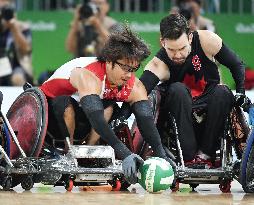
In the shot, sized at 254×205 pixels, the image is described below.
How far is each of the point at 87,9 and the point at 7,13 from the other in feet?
3.82

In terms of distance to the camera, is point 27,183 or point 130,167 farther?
point 27,183

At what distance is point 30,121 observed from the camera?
1073 cm

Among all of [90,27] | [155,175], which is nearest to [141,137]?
[155,175]

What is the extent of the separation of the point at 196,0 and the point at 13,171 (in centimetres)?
656

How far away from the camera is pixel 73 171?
33.9 ft

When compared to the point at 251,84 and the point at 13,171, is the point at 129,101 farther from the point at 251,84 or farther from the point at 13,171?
the point at 251,84

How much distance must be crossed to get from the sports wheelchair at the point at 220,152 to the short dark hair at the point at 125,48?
723mm

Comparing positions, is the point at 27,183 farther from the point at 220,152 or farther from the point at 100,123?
the point at 220,152

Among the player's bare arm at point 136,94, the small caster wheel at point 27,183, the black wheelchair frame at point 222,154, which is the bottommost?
the small caster wheel at point 27,183

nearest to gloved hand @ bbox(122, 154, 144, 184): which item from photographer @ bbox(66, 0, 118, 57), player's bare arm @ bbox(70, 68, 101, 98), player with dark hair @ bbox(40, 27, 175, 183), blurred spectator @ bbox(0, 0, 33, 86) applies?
player with dark hair @ bbox(40, 27, 175, 183)

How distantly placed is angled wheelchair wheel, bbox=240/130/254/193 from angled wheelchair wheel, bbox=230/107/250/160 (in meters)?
0.48

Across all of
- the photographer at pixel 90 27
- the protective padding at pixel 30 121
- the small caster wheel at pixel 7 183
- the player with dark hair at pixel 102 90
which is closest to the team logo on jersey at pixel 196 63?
the player with dark hair at pixel 102 90

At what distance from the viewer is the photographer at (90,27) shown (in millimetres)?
15906

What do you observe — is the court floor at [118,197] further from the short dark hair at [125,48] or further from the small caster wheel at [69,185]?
the short dark hair at [125,48]
